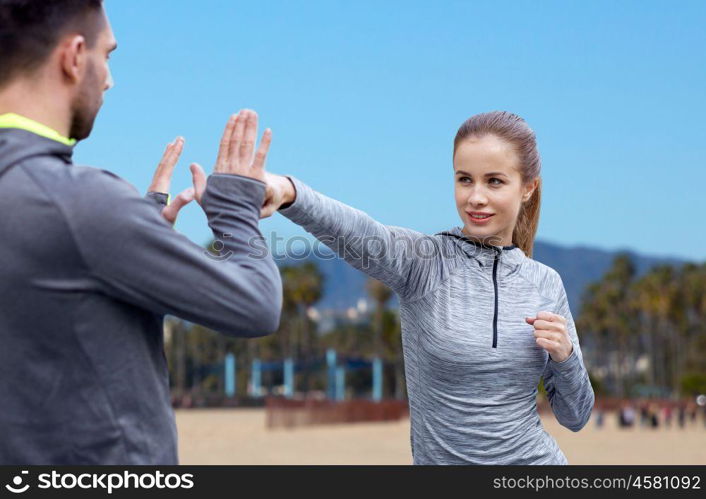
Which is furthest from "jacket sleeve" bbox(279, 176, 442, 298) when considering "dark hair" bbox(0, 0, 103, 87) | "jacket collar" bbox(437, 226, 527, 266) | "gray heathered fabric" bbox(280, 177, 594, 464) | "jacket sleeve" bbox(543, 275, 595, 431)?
"dark hair" bbox(0, 0, 103, 87)

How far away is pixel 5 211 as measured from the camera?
2.07 meters

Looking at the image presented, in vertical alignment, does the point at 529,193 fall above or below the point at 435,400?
above

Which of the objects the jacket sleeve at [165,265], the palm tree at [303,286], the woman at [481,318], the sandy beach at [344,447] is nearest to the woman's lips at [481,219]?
the woman at [481,318]

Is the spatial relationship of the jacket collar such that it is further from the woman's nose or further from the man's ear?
the man's ear

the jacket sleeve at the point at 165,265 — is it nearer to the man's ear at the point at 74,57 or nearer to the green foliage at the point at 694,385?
the man's ear at the point at 74,57

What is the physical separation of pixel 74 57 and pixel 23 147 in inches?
8.9

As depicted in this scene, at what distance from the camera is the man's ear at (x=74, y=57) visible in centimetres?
220

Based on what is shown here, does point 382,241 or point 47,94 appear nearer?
point 47,94

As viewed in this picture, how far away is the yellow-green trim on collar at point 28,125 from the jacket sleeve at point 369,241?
947 millimetres

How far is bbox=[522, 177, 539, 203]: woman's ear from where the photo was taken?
406 centimetres
